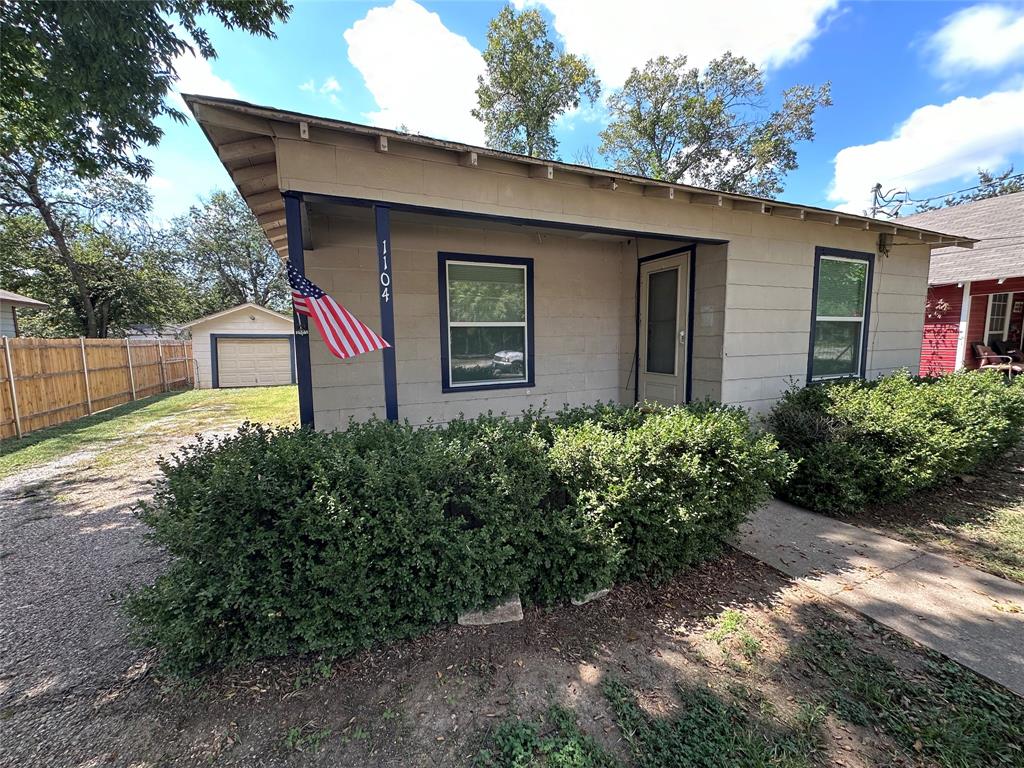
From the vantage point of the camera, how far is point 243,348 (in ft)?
51.2

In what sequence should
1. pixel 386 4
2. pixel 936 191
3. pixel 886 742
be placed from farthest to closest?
pixel 936 191, pixel 386 4, pixel 886 742

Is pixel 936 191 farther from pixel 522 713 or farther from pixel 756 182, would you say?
pixel 522 713

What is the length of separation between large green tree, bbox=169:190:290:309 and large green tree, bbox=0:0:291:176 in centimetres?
2310

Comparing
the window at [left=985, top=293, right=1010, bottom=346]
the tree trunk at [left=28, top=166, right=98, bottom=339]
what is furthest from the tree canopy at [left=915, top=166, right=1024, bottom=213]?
the tree trunk at [left=28, top=166, right=98, bottom=339]

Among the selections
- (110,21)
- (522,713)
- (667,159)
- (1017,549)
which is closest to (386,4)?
(110,21)

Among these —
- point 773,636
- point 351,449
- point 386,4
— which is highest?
point 386,4

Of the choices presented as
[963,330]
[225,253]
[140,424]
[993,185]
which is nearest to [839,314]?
[963,330]

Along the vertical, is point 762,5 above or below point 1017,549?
above

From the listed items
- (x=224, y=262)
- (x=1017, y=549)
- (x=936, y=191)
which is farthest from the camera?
(x=224, y=262)

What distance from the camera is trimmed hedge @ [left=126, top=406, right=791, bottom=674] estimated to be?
1.89 meters

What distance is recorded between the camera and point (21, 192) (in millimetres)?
14594

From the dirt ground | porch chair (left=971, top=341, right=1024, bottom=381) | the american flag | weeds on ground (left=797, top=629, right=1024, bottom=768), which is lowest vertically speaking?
the dirt ground

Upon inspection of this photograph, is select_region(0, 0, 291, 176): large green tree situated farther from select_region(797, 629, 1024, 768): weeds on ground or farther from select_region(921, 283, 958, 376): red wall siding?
select_region(921, 283, 958, 376): red wall siding

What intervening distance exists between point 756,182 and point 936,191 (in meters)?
13.8
